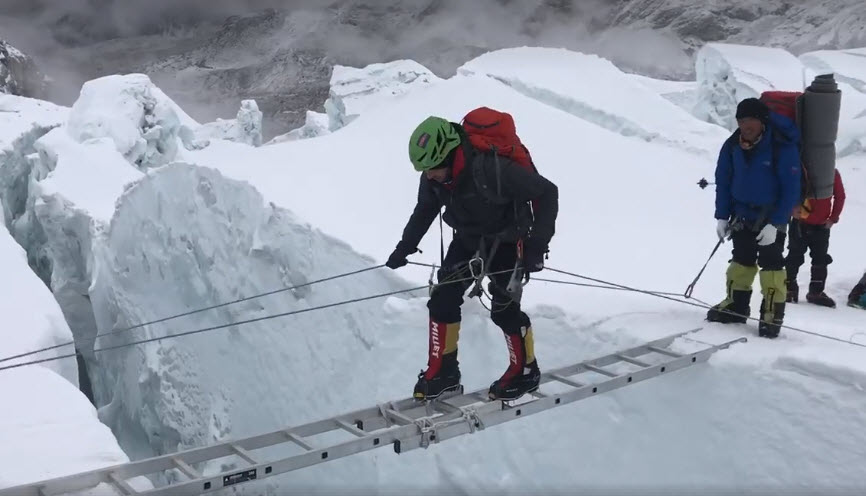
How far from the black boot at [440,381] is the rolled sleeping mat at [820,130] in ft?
8.11

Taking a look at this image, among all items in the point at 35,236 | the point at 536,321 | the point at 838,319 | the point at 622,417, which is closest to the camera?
the point at 622,417

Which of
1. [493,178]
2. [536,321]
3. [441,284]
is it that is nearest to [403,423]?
[441,284]

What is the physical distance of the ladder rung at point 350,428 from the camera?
131 inches

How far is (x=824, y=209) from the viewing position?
5.25 metres

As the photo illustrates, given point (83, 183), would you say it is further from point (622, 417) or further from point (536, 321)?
point (622, 417)

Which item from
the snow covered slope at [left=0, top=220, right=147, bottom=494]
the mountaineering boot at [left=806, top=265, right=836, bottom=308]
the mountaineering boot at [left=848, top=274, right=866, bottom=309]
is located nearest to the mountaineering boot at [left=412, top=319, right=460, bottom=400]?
the snow covered slope at [left=0, top=220, right=147, bottom=494]

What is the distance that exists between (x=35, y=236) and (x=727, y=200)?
1527 cm

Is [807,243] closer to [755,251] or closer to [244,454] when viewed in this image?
[755,251]

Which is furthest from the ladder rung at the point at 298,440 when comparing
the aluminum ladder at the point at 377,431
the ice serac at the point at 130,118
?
the ice serac at the point at 130,118

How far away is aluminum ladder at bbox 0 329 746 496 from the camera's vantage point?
9.57 ft

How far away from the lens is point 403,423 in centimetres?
356

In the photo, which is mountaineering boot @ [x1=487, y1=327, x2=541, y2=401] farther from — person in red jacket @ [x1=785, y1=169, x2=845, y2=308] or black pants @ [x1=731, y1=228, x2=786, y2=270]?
person in red jacket @ [x1=785, y1=169, x2=845, y2=308]

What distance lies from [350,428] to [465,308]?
2.35m

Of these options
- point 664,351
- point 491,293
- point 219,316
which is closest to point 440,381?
point 491,293
